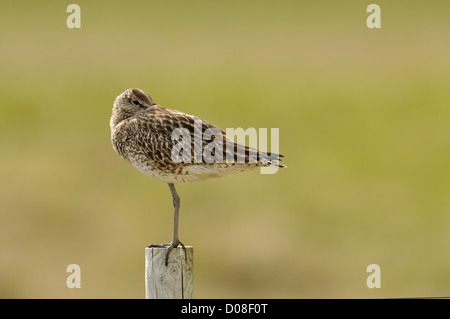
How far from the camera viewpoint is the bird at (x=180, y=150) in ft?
23.6

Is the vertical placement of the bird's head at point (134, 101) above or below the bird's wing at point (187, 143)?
above

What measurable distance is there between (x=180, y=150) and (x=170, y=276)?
1128 millimetres

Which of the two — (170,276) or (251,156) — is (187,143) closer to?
(251,156)

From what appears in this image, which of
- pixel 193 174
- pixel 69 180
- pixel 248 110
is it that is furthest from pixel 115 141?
pixel 248 110

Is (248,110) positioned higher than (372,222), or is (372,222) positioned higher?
(248,110)

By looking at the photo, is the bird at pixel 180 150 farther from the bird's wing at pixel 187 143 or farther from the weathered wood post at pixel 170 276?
the weathered wood post at pixel 170 276

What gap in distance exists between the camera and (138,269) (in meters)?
17.8


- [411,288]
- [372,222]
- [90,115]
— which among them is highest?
[90,115]

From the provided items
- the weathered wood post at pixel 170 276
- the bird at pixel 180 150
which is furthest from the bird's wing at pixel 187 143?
the weathered wood post at pixel 170 276

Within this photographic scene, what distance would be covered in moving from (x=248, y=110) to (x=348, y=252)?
948 cm

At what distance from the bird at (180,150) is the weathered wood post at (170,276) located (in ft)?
0.95

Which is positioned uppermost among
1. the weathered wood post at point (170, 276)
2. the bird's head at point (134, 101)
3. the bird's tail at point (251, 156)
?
the bird's head at point (134, 101)

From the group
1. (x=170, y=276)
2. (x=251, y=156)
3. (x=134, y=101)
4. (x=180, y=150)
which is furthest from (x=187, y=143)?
(x=170, y=276)

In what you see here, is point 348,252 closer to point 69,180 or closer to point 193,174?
point 69,180
